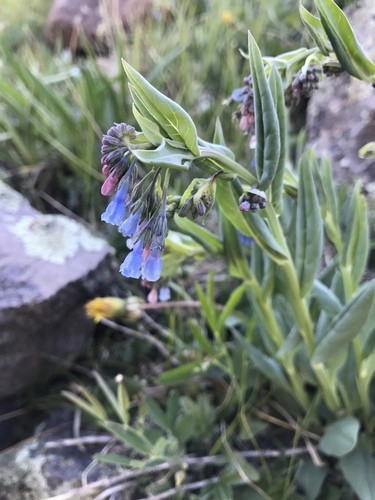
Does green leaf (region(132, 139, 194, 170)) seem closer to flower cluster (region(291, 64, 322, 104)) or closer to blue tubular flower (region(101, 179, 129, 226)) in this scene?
blue tubular flower (region(101, 179, 129, 226))

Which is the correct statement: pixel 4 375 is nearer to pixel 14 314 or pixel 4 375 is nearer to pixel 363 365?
pixel 14 314

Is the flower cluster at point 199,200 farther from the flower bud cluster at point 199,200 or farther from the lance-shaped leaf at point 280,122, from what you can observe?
the lance-shaped leaf at point 280,122

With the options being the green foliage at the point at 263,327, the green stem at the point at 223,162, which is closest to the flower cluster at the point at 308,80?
the green foliage at the point at 263,327

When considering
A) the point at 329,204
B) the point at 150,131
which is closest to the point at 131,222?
the point at 150,131

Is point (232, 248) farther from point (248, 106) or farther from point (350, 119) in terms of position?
point (350, 119)

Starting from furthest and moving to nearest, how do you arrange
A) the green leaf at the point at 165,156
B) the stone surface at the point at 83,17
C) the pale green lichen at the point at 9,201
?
the stone surface at the point at 83,17
the pale green lichen at the point at 9,201
the green leaf at the point at 165,156

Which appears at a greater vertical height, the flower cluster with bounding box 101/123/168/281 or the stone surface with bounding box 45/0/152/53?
the flower cluster with bounding box 101/123/168/281

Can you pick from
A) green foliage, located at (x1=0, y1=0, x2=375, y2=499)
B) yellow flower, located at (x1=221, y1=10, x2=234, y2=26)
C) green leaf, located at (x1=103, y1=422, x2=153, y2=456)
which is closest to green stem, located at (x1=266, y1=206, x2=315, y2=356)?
green foliage, located at (x1=0, y1=0, x2=375, y2=499)
